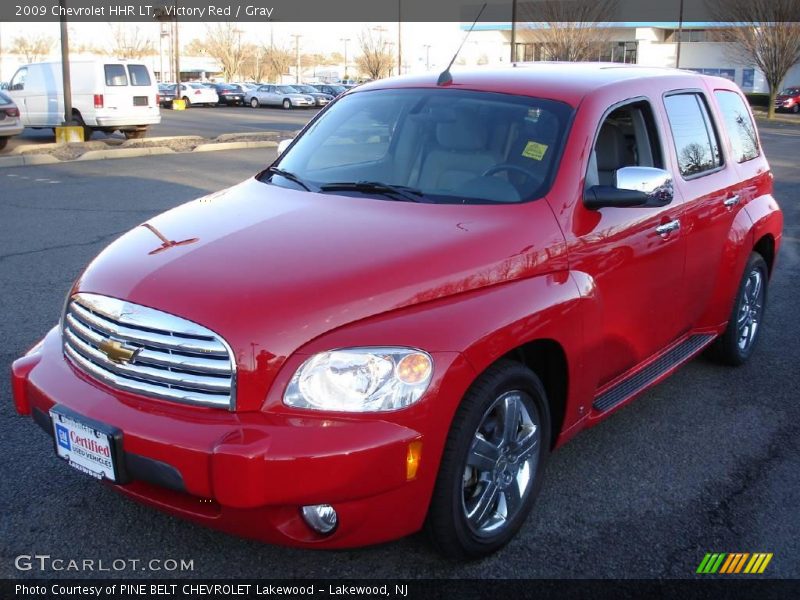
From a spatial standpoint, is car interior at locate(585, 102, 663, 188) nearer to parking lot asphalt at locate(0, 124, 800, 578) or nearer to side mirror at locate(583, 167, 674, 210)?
side mirror at locate(583, 167, 674, 210)

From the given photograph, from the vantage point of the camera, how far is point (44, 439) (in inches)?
159

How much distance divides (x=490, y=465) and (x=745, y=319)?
3.04m

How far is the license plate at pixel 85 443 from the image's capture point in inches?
108

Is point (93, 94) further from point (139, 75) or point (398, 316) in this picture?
point (398, 316)

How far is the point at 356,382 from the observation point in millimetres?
2672

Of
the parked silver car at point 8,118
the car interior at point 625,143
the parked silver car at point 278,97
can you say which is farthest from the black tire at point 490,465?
the parked silver car at point 278,97

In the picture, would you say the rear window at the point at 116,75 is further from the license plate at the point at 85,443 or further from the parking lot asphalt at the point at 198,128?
the license plate at the point at 85,443

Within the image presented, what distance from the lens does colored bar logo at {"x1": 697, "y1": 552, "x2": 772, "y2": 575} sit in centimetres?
316

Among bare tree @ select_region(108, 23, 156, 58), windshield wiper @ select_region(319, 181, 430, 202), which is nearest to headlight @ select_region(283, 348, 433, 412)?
windshield wiper @ select_region(319, 181, 430, 202)

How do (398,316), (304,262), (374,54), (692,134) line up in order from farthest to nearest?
1. (374,54)
2. (692,134)
3. (304,262)
4. (398,316)

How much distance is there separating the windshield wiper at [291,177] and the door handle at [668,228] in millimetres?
1667

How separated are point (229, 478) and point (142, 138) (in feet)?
69.8

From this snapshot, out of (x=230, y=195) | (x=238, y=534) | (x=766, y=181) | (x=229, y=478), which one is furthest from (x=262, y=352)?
(x=766, y=181)

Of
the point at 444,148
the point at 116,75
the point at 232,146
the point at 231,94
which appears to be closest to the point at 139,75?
the point at 116,75
